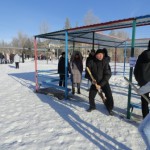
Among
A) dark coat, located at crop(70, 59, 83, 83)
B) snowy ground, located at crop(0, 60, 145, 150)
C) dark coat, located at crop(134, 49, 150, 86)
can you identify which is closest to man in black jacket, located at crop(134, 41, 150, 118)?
dark coat, located at crop(134, 49, 150, 86)

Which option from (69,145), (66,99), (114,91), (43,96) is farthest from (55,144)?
(114,91)

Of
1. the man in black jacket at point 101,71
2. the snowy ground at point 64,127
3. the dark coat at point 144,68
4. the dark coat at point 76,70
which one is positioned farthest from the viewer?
the dark coat at point 76,70

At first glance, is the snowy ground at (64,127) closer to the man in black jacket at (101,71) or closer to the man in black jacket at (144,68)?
the man in black jacket at (101,71)

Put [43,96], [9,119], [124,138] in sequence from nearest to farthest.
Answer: [124,138] < [9,119] < [43,96]

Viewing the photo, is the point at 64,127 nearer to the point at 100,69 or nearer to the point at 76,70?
the point at 100,69

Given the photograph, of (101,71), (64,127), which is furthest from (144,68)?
(64,127)

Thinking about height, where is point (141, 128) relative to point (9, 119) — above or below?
above

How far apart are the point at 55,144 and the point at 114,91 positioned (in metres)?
5.18

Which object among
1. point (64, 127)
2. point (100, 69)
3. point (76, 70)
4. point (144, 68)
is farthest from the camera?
point (76, 70)

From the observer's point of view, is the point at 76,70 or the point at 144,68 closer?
the point at 144,68

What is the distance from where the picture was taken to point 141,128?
2.59 meters

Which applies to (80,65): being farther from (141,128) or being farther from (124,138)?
(141,128)

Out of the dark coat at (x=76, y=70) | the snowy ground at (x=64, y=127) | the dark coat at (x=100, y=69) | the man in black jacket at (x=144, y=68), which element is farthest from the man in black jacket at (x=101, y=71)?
the dark coat at (x=76, y=70)

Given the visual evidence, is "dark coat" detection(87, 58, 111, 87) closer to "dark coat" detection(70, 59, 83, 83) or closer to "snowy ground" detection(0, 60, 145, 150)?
"snowy ground" detection(0, 60, 145, 150)
